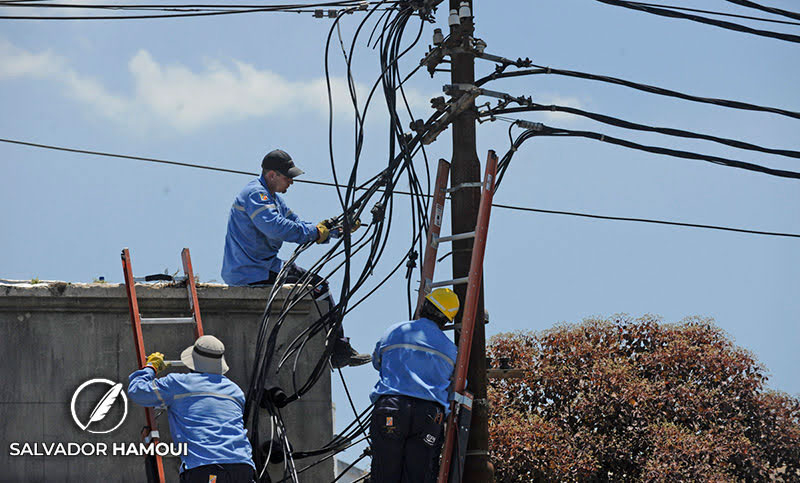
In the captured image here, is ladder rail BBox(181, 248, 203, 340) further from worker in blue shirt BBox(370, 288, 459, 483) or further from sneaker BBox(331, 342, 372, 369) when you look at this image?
worker in blue shirt BBox(370, 288, 459, 483)

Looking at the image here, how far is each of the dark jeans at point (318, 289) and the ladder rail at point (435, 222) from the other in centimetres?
114

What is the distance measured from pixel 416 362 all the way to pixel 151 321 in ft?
8.04

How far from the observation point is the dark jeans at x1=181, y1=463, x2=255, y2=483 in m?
7.33

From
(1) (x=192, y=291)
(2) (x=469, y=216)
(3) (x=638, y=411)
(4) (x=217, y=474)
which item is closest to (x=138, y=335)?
(1) (x=192, y=291)

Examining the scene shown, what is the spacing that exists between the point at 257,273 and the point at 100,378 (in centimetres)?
170

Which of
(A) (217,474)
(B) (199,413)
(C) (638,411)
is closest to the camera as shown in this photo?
(A) (217,474)

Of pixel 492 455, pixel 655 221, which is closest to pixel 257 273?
pixel 655 221

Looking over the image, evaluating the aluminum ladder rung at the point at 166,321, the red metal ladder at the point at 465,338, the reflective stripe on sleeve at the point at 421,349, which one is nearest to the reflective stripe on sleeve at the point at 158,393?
the aluminum ladder rung at the point at 166,321

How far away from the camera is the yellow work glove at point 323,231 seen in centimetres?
970

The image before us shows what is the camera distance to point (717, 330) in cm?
1747

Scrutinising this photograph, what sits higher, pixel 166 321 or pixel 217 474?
pixel 166 321

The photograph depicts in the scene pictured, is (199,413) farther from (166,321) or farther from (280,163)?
(280,163)

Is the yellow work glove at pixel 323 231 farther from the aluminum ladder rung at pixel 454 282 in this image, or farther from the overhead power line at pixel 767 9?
the overhead power line at pixel 767 9

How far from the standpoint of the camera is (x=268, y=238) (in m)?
9.52
